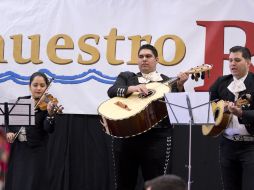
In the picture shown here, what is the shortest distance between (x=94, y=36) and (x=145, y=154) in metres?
1.99

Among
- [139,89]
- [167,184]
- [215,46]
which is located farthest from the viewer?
[215,46]

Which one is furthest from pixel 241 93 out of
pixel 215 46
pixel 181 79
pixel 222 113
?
pixel 215 46

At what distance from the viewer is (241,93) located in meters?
5.04

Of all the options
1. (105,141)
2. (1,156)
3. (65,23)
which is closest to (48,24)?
(65,23)

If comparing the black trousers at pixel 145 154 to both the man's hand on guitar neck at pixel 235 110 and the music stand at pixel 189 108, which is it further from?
the man's hand on guitar neck at pixel 235 110

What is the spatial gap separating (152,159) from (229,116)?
0.84m

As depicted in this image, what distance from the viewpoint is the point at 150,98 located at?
5066mm

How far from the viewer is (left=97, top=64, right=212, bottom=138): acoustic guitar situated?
16.4 ft

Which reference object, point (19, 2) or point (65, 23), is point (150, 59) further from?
point (19, 2)

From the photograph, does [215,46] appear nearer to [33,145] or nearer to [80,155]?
[80,155]

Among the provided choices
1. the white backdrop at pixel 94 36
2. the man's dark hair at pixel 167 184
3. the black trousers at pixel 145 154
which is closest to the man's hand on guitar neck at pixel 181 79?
the black trousers at pixel 145 154

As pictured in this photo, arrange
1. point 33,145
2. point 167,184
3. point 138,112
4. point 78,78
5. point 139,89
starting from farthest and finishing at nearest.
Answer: point 78,78 → point 33,145 → point 139,89 → point 138,112 → point 167,184

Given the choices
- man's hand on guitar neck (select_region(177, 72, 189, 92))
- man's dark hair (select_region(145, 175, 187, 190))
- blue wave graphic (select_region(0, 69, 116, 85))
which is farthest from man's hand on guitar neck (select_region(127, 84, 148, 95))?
man's dark hair (select_region(145, 175, 187, 190))

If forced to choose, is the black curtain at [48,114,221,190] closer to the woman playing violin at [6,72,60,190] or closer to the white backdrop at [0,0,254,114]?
the white backdrop at [0,0,254,114]
